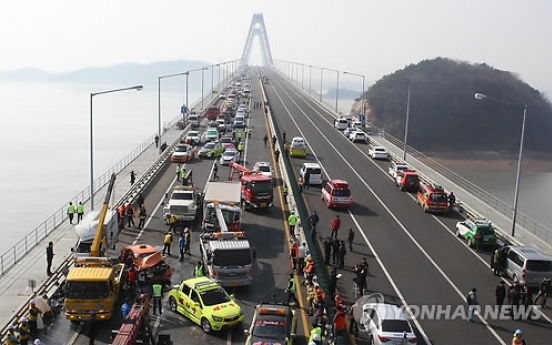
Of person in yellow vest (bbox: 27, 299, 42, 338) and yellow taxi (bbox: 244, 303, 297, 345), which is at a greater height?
yellow taxi (bbox: 244, 303, 297, 345)

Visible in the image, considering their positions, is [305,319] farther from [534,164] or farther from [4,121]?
[4,121]

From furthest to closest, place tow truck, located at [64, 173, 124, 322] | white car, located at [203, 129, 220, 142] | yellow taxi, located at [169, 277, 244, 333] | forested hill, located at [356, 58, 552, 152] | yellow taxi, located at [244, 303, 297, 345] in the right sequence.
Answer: forested hill, located at [356, 58, 552, 152], white car, located at [203, 129, 220, 142], tow truck, located at [64, 173, 124, 322], yellow taxi, located at [169, 277, 244, 333], yellow taxi, located at [244, 303, 297, 345]

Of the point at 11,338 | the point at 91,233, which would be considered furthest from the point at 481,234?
the point at 11,338

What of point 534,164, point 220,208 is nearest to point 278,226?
point 220,208

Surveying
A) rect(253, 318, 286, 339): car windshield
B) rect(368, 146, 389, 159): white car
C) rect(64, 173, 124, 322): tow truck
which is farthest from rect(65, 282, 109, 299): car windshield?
rect(368, 146, 389, 159): white car

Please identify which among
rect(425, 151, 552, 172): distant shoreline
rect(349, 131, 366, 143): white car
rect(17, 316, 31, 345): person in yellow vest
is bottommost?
rect(425, 151, 552, 172): distant shoreline

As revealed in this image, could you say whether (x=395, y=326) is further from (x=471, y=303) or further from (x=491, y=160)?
(x=491, y=160)

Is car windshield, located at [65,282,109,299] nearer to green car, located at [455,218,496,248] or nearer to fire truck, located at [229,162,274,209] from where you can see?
fire truck, located at [229,162,274,209]
